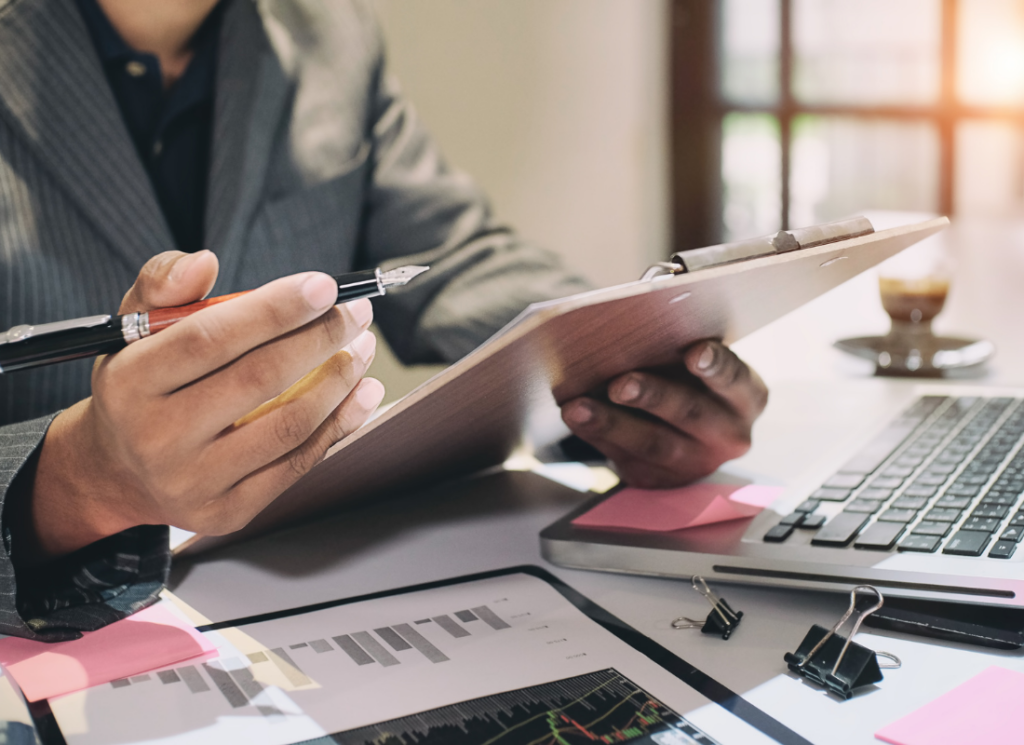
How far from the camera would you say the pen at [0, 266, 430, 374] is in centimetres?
43

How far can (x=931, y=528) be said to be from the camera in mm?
515

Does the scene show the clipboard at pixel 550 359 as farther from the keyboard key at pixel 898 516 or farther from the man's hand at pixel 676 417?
the keyboard key at pixel 898 516

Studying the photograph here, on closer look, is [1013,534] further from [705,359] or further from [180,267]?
[180,267]

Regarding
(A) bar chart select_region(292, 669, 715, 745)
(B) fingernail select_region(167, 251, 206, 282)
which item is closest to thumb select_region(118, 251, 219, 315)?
(B) fingernail select_region(167, 251, 206, 282)

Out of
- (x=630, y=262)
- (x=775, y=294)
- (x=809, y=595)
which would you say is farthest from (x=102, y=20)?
(x=630, y=262)

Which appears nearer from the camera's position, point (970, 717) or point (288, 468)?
point (970, 717)

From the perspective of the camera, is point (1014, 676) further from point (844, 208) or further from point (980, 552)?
point (844, 208)

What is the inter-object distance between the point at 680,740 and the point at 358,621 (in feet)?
0.65

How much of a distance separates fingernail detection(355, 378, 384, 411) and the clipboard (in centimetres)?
2

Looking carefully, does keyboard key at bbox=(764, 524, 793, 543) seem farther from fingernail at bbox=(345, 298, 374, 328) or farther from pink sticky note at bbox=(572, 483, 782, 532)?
fingernail at bbox=(345, 298, 374, 328)

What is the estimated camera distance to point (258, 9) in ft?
3.60

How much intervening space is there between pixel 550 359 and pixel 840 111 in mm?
3141

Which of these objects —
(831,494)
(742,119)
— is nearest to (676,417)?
(831,494)

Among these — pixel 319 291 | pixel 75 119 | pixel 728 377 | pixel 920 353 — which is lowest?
pixel 920 353
